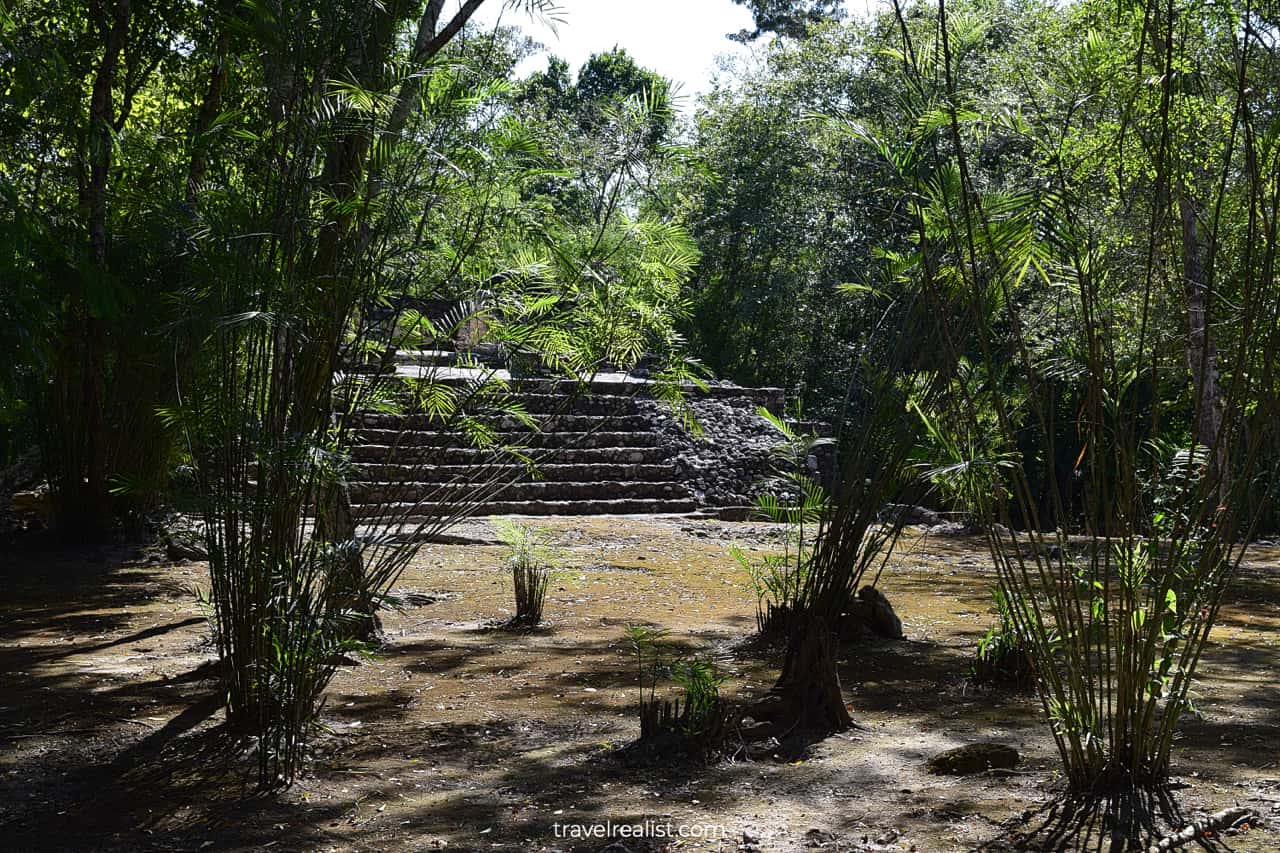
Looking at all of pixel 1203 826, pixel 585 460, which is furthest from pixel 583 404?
pixel 1203 826

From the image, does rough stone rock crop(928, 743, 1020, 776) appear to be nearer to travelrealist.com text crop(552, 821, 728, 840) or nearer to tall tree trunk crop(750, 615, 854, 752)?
tall tree trunk crop(750, 615, 854, 752)

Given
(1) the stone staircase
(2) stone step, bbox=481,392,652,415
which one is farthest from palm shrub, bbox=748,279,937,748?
(2) stone step, bbox=481,392,652,415

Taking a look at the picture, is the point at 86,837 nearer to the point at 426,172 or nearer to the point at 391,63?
the point at 426,172

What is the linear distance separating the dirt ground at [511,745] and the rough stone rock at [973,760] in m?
0.06

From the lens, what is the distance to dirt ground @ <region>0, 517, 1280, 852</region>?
2.99m

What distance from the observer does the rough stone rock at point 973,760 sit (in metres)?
3.38

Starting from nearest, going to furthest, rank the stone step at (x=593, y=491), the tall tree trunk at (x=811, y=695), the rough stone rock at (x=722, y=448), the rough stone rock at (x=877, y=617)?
the tall tree trunk at (x=811, y=695) < the rough stone rock at (x=877, y=617) < the stone step at (x=593, y=491) < the rough stone rock at (x=722, y=448)

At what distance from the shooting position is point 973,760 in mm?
3395

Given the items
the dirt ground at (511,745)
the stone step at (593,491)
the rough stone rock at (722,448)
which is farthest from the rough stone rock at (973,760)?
the rough stone rock at (722,448)

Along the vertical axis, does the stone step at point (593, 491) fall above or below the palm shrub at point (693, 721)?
above

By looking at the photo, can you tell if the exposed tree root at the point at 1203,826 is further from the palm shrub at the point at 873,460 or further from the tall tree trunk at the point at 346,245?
the tall tree trunk at the point at 346,245

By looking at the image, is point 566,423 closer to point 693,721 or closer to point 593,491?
point 593,491

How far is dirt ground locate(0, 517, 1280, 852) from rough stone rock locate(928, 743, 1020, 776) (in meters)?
0.06

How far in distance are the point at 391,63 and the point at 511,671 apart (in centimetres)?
270
